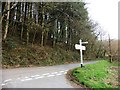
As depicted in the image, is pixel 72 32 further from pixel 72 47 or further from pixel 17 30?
pixel 17 30

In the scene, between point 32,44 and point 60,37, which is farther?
point 60,37

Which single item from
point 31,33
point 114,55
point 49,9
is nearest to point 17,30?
point 31,33

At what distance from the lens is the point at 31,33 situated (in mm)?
31766

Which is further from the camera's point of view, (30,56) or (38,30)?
(38,30)

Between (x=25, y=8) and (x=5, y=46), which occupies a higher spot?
(x=25, y=8)

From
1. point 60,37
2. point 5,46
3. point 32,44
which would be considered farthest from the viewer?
point 60,37

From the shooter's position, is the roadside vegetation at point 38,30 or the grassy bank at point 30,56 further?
the roadside vegetation at point 38,30

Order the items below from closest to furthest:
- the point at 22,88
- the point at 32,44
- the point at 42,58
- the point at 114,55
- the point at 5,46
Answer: the point at 22,88, the point at 5,46, the point at 42,58, the point at 32,44, the point at 114,55

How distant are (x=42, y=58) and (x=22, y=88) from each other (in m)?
15.2

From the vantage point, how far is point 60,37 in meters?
37.8

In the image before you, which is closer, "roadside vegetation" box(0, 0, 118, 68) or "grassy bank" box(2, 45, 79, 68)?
"grassy bank" box(2, 45, 79, 68)

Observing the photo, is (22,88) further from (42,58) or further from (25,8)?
(25,8)

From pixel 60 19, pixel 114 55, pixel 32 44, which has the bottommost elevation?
pixel 114 55

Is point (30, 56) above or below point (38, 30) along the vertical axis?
below
